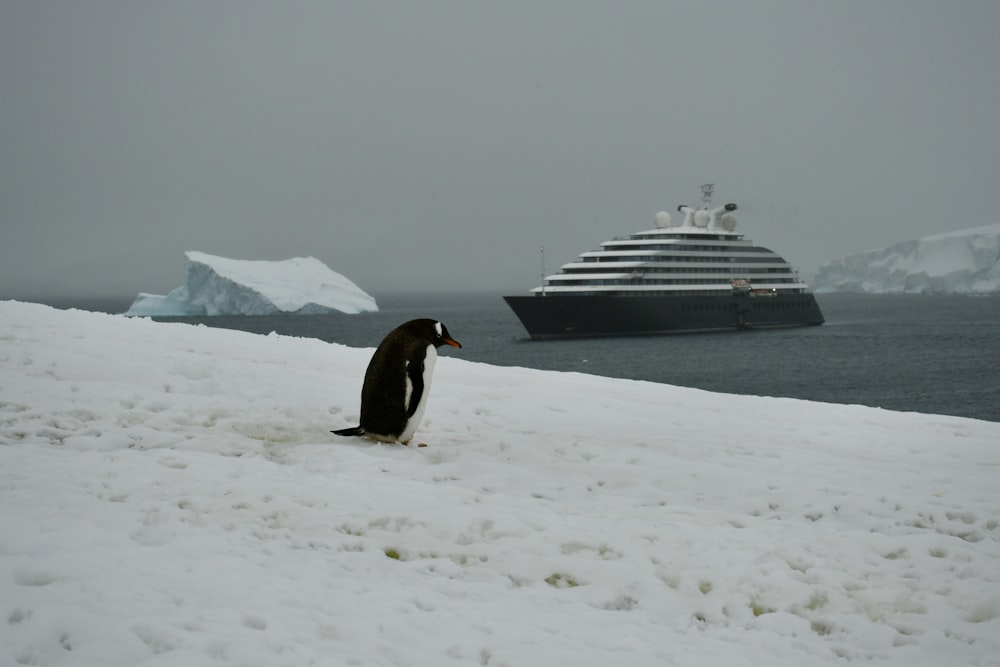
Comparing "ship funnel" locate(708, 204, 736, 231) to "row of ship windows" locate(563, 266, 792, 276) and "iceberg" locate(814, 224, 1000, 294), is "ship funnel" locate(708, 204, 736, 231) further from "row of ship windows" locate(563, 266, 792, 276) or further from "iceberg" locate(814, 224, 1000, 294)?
"iceberg" locate(814, 224, 1000, 294)

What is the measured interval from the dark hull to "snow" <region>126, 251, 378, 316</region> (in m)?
30.1

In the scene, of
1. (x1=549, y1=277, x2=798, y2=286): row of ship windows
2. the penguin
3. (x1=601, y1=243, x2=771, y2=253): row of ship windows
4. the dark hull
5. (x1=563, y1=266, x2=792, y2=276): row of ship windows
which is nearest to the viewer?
the penguin

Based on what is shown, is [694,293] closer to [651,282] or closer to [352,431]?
[651,282]

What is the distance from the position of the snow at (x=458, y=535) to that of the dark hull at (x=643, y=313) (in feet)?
187

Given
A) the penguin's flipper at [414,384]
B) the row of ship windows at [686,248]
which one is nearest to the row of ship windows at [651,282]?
the row of ship windows at [686,248]

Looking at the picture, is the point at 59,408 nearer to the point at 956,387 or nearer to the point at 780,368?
the point at 956,387

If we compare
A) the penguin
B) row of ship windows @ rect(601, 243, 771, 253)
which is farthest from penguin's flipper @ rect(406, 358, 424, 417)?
row of ship windows @ rect(601, 243, 771, 253)

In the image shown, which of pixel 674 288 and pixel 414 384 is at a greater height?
pixel 674 288

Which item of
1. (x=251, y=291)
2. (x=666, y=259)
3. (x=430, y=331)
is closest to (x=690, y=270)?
(x=666, y=259)

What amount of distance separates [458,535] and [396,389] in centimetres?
237

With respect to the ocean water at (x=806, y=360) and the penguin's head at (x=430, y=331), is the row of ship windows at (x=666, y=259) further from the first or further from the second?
the penguin's head at (x=430, y=331)

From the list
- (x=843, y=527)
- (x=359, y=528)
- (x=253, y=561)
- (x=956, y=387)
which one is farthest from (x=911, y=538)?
(x=956, y=387)

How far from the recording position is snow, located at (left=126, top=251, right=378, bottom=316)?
8506 cm

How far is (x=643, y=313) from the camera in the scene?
70438 millimetres
